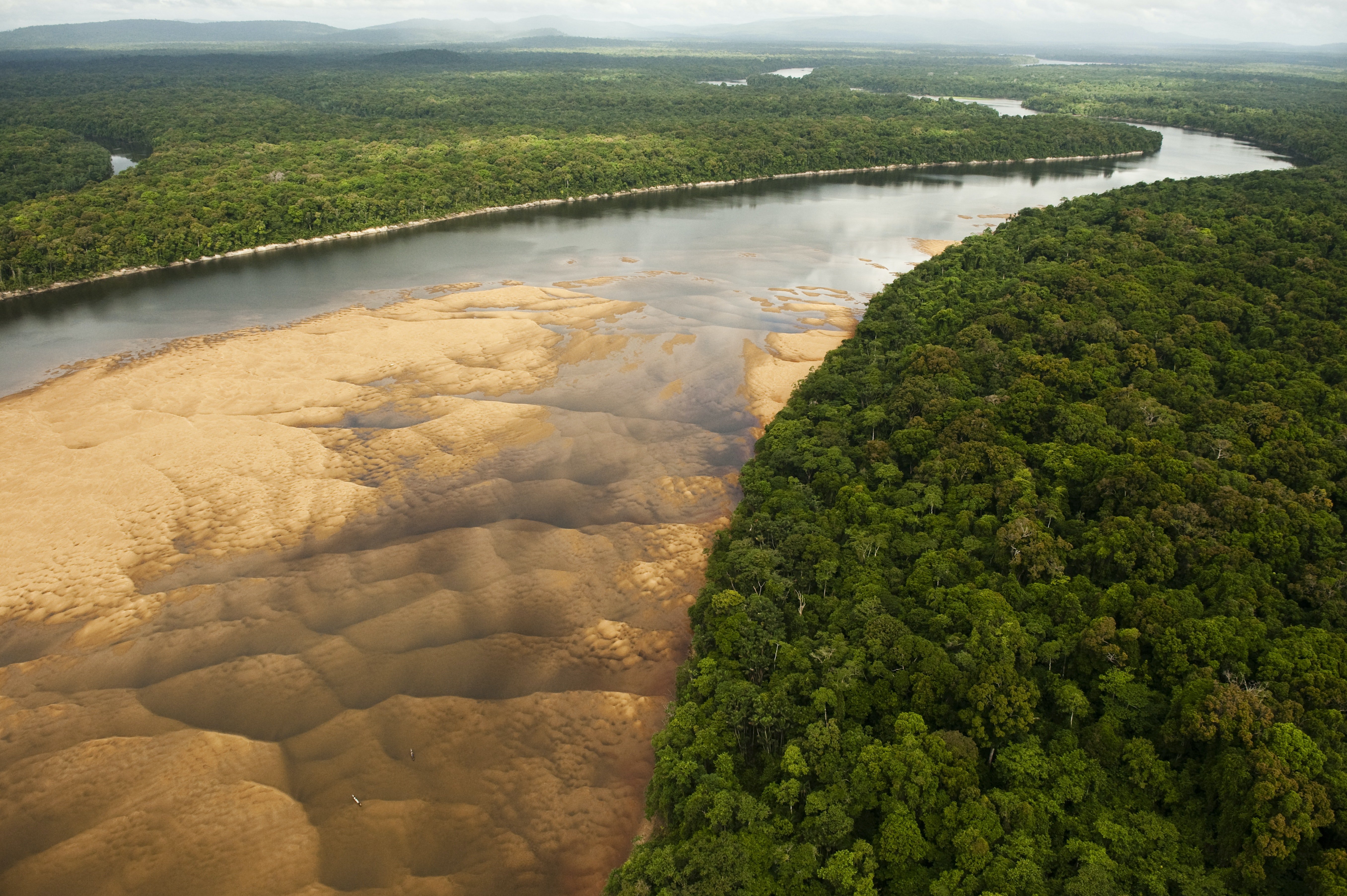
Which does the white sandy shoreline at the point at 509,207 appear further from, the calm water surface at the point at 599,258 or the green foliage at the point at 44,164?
the green foliage at the point at 44,164

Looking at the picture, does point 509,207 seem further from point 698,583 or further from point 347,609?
point 698,583

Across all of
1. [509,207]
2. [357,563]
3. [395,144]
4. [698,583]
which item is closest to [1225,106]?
[509,207]

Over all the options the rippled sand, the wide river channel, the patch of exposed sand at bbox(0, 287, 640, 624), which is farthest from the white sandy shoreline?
the rippled sand

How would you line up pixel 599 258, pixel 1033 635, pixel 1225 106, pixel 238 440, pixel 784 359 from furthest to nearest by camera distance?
1. pixel 1225 106
2. pixel 599 258
3. pixel 784 359
4. pixel 238 440
5. pixel 1033 635

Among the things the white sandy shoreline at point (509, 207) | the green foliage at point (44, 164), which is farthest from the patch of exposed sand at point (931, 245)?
the green foliage at point (44, 164)

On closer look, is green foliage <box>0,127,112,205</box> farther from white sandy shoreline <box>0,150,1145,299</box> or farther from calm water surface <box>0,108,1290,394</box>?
calm water surface <box>0,108,1290,394</box>

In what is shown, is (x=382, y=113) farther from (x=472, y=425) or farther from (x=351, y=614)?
(x=351, y=614)
